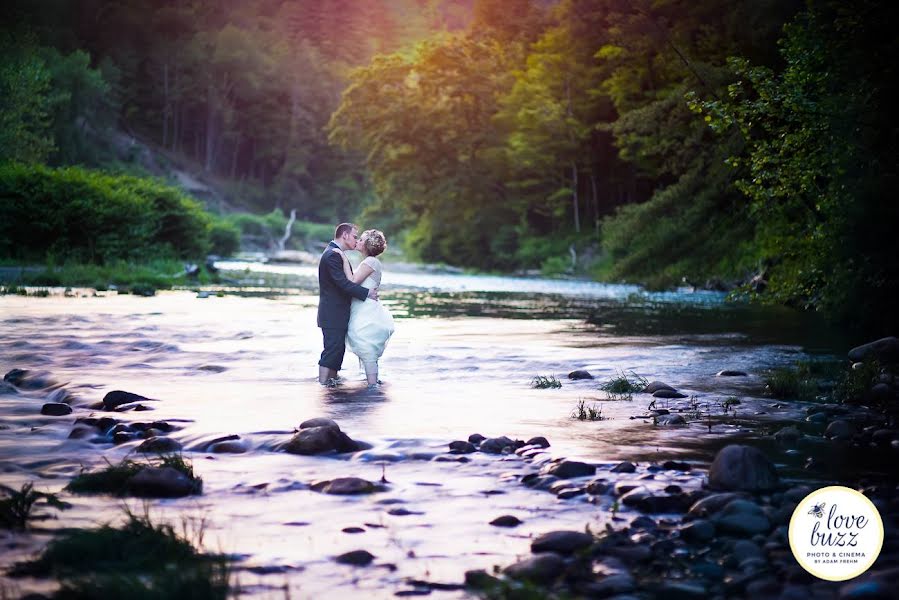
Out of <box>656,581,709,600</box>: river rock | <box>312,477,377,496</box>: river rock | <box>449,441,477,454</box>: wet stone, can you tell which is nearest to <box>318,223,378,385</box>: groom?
<box>449,441,477,454</box>: wet stone

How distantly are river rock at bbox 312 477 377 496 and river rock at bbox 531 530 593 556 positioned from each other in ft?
5.36

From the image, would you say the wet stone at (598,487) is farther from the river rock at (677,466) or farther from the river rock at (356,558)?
the river rock at (356,558)

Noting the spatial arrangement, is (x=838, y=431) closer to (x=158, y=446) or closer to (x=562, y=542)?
(x=562, y=542)

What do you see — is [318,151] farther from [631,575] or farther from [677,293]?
[631,575]

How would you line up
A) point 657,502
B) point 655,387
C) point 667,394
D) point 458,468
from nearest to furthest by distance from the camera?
point 657,502
point 458,468
point 667,394
point 655,387

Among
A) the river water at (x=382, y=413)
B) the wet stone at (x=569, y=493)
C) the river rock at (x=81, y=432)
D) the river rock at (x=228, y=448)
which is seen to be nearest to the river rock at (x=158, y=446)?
the river water at (x=382, y=413)

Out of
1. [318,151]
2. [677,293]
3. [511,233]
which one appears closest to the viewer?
[677,293]

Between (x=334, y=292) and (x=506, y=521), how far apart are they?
6995mm

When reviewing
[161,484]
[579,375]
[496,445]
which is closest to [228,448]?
[161,484]

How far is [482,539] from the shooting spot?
18.1 ft

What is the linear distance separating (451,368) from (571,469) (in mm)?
7256

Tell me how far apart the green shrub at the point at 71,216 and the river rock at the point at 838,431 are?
3179 centimetres

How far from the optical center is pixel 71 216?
3591 cm

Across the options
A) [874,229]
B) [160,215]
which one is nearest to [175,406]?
[874,229]
